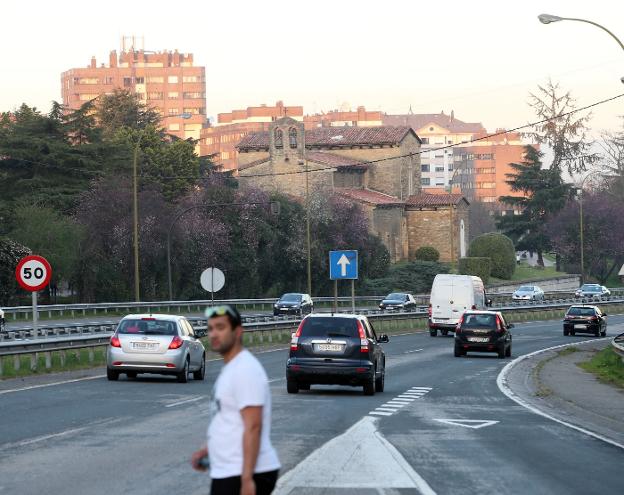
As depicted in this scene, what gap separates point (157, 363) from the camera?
28.1m

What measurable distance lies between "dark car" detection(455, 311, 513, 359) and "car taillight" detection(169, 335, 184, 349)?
17670 mm

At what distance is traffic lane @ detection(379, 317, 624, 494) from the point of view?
12.8m

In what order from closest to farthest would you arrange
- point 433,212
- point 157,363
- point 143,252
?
point 157,363, point 143,252, point 433,212

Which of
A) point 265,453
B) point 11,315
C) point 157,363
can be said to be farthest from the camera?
point 11,315

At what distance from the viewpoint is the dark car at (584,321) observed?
65.2 metres

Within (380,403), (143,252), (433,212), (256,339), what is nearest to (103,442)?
(380,403)

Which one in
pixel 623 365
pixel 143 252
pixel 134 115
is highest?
pixel 134 115

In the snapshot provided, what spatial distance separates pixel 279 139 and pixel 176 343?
93367 mm

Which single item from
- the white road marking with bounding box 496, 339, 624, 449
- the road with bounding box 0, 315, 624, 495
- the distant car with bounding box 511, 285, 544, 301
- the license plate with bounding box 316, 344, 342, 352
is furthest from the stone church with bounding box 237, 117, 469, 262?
the road with bounding box 0, 315, 624, 495

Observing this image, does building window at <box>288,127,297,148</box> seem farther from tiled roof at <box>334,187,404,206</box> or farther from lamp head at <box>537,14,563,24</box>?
lamp head at <box>537,14,563,24</box>

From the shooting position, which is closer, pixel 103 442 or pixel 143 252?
pixel 103 442

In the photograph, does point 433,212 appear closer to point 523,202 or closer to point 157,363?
point 523,202

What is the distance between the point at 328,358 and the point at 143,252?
59.2 meters

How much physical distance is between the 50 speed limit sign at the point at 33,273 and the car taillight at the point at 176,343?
4.32 meters
